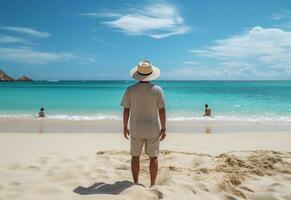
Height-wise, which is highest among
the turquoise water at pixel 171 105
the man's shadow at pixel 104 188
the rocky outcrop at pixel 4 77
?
the rocky outcrop at pixel 4 77

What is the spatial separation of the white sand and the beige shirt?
32.4 inches

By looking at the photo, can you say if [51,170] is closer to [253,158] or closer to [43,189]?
[43,189]

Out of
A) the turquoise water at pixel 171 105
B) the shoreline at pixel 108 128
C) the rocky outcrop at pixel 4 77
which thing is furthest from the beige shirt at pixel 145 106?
the rocky outcrop at pixel 4 77

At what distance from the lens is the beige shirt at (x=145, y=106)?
5.23m

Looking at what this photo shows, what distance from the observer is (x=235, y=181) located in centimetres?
570

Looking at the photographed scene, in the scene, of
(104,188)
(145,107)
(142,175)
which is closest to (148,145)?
(145,107)

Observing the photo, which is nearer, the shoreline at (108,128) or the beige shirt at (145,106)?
the beige shirt at (145,106)

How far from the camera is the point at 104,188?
211 inches

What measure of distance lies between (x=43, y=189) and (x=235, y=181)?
2.94 m

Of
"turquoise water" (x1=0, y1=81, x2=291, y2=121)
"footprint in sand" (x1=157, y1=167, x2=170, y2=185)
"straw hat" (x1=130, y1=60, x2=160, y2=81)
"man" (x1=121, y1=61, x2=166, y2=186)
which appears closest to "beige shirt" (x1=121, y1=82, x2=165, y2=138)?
"man" (x1=121, y1=61, x2=166, y2=186)

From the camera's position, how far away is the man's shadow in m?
5.12

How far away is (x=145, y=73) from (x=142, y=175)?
2015 mm

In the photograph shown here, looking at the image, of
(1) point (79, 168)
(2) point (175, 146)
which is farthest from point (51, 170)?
(2) point (175, 146)

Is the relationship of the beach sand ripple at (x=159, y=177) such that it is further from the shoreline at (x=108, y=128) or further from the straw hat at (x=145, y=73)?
the shoreline at (x=108, y=128)
